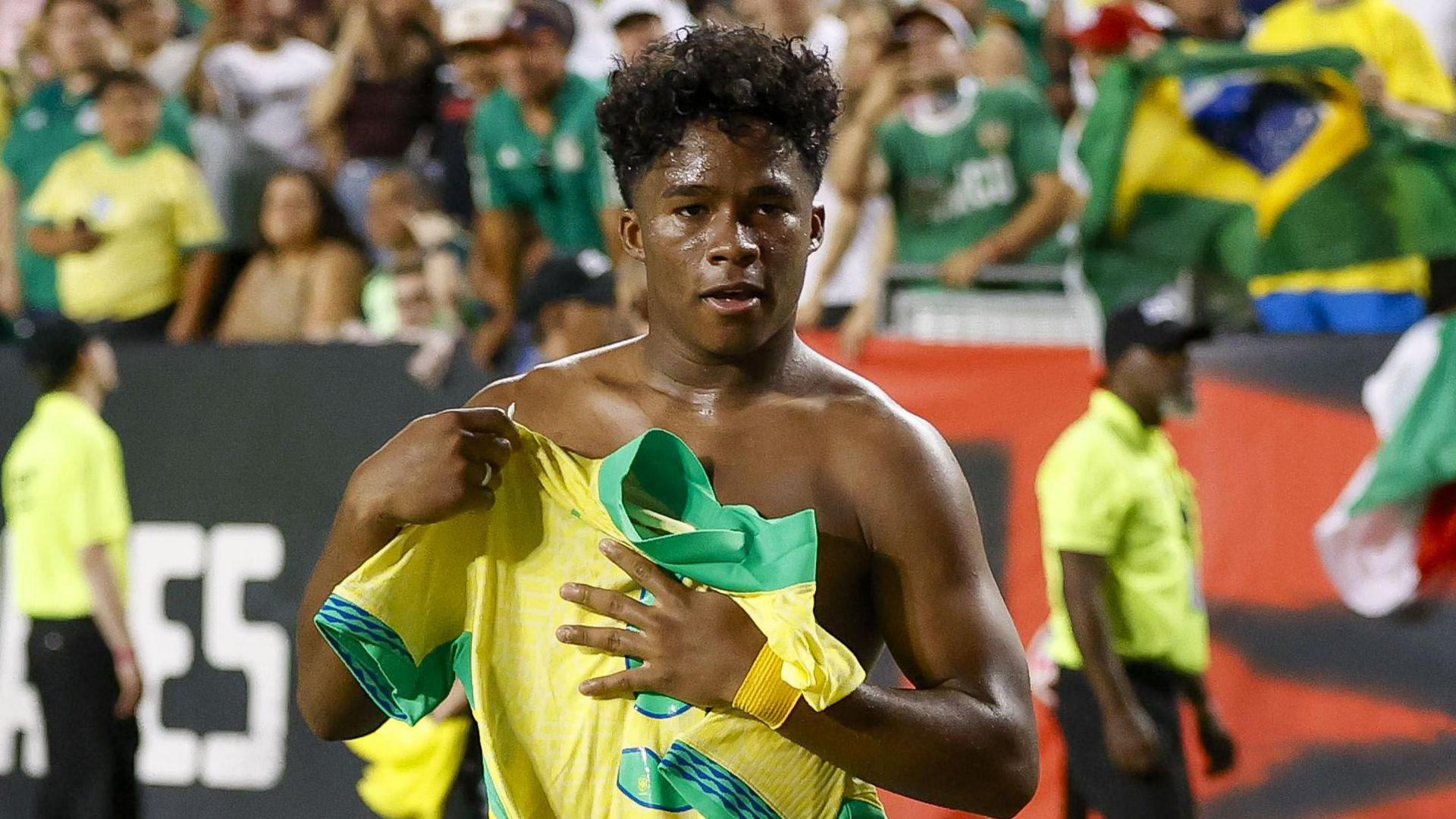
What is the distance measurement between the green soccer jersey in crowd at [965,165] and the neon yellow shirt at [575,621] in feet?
14.0

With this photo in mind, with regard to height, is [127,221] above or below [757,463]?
below

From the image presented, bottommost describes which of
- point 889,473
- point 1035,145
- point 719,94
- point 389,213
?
point 389,213

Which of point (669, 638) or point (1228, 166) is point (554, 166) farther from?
point (669, 638)

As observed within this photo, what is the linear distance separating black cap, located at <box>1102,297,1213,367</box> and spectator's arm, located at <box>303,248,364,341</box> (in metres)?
3.22

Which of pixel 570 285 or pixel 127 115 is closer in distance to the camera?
pixel 570 285

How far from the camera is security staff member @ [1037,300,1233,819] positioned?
5.11 m

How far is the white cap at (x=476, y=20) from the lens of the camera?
6793 millimetres

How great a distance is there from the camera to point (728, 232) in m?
1.99

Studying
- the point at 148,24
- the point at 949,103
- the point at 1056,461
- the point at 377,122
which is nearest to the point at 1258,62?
the point at 949,103

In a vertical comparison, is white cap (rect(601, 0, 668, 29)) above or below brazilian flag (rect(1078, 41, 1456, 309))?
above

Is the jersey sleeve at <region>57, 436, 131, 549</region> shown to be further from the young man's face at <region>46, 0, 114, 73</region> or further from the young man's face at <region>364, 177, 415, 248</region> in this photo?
the young man's face at <region>46, 0, 114, 73</region>

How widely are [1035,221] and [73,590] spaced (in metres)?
3.64

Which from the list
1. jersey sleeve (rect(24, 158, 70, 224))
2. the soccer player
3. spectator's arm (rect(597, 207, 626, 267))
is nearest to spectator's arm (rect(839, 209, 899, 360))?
spectator's arm (rect(597, 207, 626, 267))

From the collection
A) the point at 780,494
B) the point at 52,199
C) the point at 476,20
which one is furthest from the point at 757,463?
the point at 52,199
